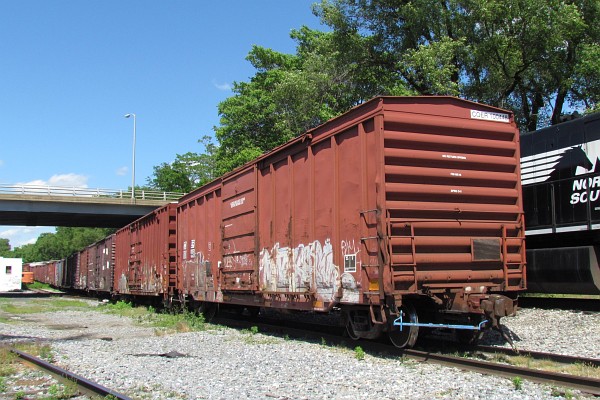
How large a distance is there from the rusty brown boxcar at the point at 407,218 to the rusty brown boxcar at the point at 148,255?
8065 mm

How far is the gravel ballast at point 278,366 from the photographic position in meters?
6.21

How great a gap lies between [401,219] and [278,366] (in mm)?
2891

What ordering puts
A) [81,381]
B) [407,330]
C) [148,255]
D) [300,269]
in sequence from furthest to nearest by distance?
[148,255], [300,269], [407,330], [81,381]

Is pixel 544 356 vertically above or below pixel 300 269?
below

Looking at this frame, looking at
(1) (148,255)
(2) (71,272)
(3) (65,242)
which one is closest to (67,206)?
(2) (71,272)

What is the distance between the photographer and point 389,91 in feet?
79.3

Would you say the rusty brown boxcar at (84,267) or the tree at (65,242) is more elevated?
the tree at (65,242)

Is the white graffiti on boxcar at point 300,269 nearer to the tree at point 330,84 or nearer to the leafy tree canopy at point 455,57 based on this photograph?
the leafy tree canopy at point 455,57

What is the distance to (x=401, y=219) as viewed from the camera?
26.2 feet

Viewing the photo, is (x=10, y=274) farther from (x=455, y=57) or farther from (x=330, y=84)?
(x=455, y=57)

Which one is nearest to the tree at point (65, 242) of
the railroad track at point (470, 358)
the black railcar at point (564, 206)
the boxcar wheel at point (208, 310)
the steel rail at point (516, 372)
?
the boxcar wheel at point (208, 310)

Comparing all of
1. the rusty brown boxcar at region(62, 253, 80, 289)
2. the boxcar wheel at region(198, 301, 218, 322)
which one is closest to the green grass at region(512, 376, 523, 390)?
the boxcar wheel at region(198, 301, 218, 322)

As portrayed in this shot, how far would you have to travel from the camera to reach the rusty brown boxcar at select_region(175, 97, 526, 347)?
802 cm

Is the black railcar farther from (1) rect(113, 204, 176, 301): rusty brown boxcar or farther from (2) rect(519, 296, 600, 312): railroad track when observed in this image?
(1) rect(113, 204, 176, 301): rusty brown boxcar
